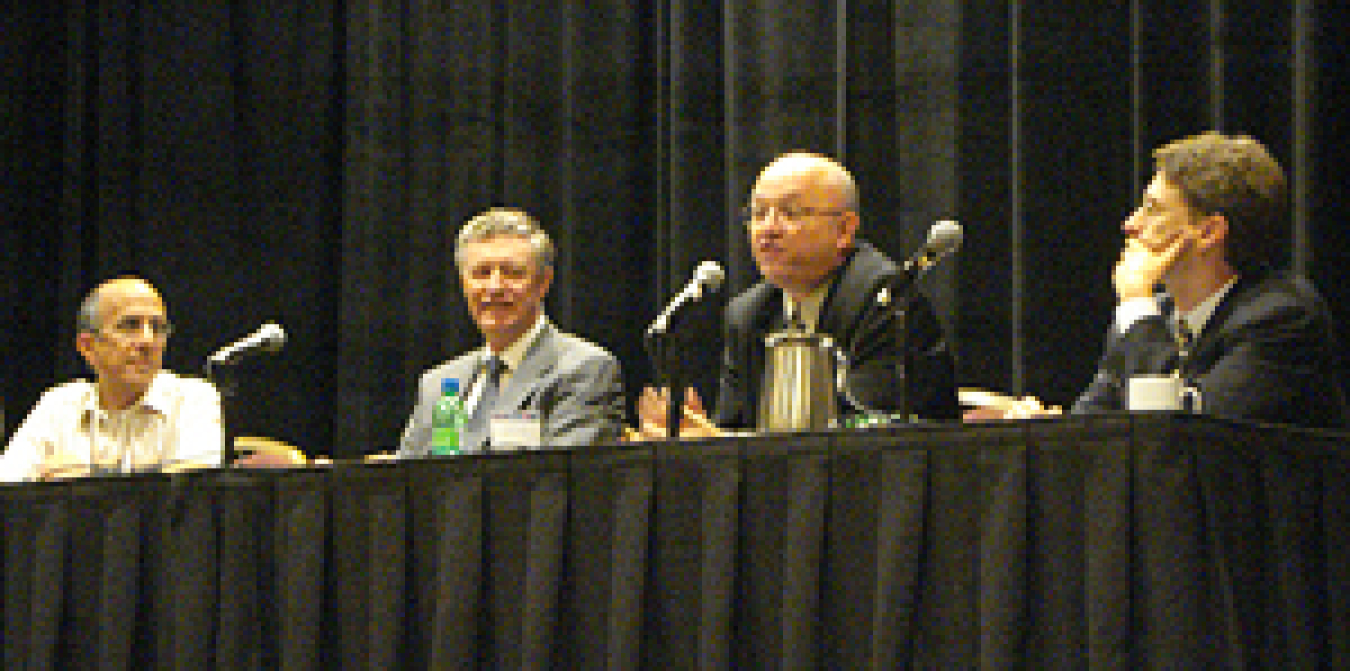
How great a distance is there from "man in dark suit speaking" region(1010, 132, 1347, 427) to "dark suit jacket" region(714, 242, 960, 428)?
0.42m

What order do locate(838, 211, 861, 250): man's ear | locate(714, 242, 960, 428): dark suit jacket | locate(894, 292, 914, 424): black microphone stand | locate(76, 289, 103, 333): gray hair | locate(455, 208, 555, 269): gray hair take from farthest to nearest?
locate(76, 289, 103, 333): gray hair → locate(455, 208, 555, 269): gray hair → locate(838, 211, 861, 250): man's ear → locate(714, 242, 960, 428): dark suit jacket → locate(894, 292, 914, 424): black microphone stand

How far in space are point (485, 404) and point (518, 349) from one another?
140 mm

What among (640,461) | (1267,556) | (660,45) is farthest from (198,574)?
(660,45)

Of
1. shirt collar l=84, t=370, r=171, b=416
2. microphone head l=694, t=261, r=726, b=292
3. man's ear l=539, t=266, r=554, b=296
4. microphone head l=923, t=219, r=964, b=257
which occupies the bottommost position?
shirt collar l=84, t=370, r=171, b=416

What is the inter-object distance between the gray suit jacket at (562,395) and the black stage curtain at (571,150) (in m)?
1.08

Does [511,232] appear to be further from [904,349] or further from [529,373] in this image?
[904,349]

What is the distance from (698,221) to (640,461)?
93.4 inches

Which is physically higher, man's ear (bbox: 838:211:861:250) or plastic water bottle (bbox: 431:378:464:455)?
man's ear (bbox: 838:211:861:250)

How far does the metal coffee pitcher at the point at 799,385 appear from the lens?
2658 mm

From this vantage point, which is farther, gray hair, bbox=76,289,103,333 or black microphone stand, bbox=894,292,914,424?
gray hair, bbox=76,289,103,333

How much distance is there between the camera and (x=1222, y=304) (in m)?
2.75

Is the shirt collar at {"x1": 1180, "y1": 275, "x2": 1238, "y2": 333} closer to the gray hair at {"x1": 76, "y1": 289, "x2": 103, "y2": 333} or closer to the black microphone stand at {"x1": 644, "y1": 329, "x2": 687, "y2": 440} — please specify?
the black microphone stand at {"x1": 644, "y1": 329, "x2": 687, "y2": 440}

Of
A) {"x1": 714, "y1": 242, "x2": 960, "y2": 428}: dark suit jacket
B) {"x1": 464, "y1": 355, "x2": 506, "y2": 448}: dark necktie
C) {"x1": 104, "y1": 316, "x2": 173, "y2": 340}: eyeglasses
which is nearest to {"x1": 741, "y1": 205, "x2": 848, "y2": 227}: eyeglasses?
{"x1": 714, "y1": 242, "x2": 960, "y2": 428}: dark suit jacket

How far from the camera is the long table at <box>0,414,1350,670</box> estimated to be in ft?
6.54
